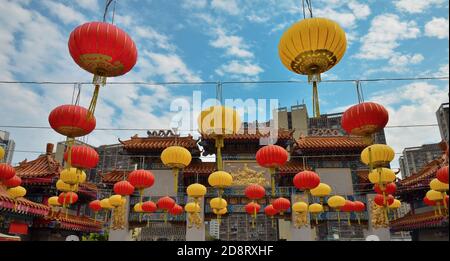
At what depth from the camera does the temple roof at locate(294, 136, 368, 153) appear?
15.2 meters

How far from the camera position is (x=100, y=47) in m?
3.30

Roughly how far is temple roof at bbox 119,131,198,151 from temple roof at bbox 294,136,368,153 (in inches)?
226

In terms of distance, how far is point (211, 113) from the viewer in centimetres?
527

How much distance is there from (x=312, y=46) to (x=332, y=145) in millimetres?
12915

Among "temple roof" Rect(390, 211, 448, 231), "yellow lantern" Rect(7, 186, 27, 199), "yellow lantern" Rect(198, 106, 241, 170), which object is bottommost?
"temple roof" Rect(390, 211, 448, 231)

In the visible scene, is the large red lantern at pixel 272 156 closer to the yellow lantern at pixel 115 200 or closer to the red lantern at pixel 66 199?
the red lantern at pixel 66 199

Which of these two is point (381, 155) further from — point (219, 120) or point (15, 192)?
point (15, 192)

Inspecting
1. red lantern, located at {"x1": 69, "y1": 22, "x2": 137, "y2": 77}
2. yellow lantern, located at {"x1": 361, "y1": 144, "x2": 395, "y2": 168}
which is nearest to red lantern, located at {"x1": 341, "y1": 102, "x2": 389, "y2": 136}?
yellow lantern, located at {"x1": 361, "y1": 144, "x2": 395, "y2": 168}

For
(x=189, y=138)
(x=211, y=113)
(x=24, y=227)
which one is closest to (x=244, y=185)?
(x=189, y=138)

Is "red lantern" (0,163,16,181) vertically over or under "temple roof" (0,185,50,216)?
over

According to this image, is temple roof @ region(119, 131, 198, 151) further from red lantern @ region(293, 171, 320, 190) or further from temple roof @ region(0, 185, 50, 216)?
red lantern @ region(293, 171, 320, 190)

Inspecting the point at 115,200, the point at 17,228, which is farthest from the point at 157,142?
the point at 17,228

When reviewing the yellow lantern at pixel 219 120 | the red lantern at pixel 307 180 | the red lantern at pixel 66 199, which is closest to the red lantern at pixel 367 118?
the yellow lantern at pixel 219 120
